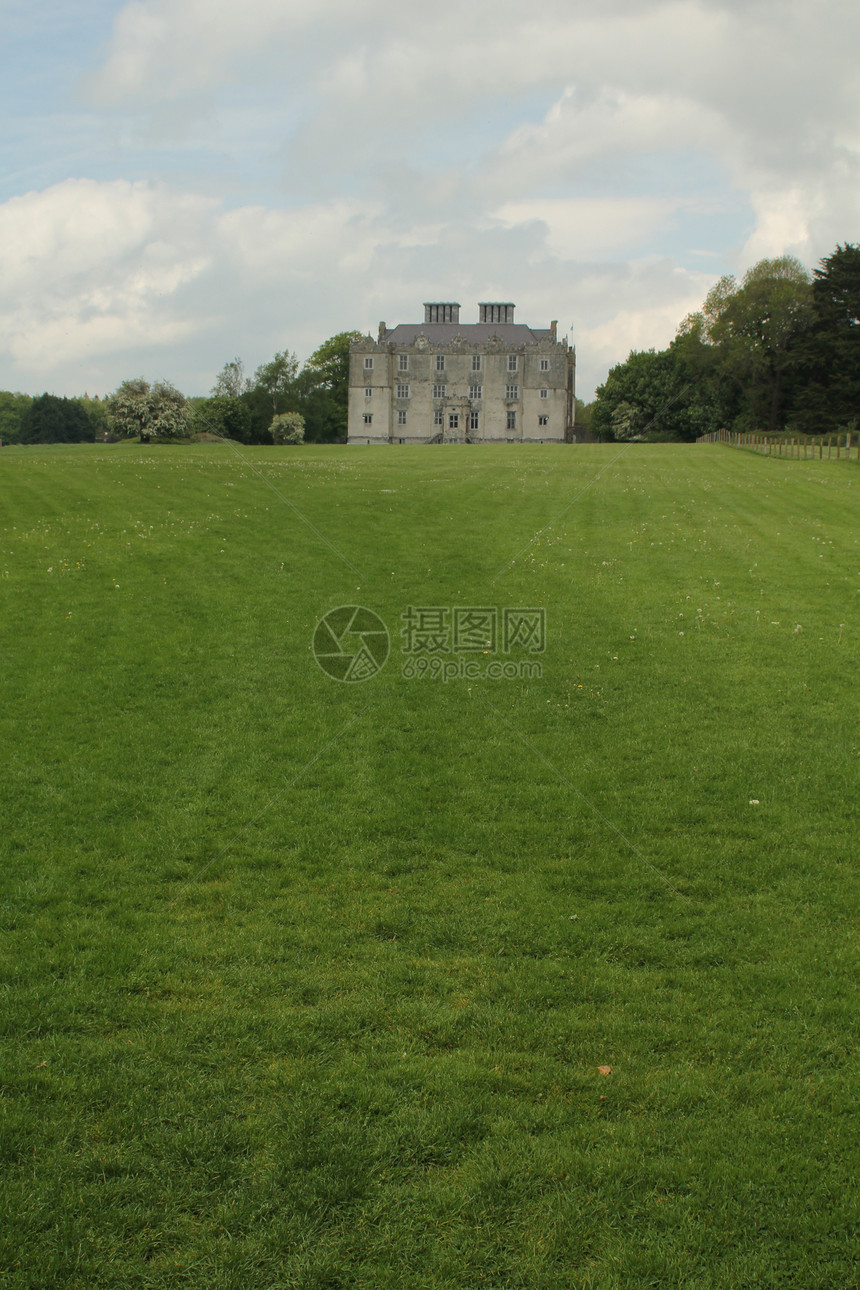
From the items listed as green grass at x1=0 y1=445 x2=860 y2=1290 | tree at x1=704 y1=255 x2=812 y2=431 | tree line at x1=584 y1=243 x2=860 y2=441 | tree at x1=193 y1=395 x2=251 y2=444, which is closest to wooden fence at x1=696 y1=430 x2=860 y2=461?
tree line at x1=584 y1=243 x2=860 y2=441

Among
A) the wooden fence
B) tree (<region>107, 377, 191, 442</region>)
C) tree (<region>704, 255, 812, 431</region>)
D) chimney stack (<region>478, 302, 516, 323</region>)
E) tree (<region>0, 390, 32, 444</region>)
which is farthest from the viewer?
tree (<region>0, 390, 32, 444</region>)

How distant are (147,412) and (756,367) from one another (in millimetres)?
56493

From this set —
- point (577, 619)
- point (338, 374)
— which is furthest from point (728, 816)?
point (338, 374)

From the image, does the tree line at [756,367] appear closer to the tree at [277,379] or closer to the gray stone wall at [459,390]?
the gray stone wall at [459,390]

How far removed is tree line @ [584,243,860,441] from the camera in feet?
236

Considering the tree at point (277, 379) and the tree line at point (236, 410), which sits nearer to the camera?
the tree line at point (236, 410)

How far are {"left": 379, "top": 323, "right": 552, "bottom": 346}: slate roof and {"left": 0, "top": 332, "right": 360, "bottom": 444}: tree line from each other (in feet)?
33.9

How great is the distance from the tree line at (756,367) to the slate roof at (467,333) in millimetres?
14085

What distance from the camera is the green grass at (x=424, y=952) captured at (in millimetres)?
4438

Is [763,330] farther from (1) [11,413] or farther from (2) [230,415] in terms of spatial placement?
(1) [11,413]

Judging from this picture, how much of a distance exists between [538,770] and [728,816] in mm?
2168

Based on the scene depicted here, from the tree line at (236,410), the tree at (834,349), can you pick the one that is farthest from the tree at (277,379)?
the tree at (834,349)

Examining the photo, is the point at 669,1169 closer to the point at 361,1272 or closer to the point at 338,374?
the point at 361,1272

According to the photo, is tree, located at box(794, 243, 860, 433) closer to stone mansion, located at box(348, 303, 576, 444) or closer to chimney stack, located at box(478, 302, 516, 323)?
stone mansion, located at box(348, 303, 576, 444)
